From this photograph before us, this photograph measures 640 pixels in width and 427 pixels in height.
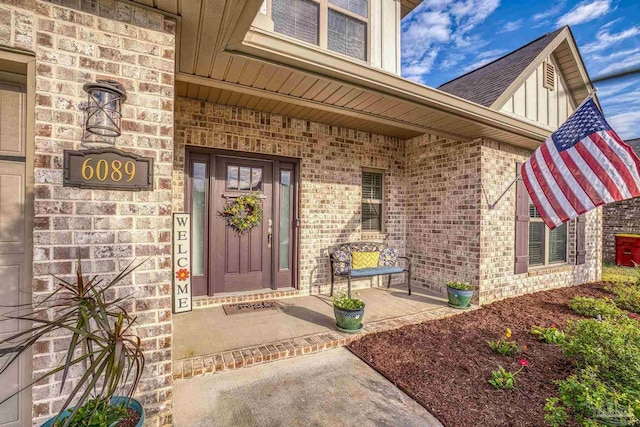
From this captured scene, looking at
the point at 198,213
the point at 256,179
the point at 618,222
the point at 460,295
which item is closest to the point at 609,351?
the point at 460,295

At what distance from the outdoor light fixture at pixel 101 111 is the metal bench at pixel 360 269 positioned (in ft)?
10.6

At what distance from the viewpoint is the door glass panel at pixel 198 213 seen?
158 inches

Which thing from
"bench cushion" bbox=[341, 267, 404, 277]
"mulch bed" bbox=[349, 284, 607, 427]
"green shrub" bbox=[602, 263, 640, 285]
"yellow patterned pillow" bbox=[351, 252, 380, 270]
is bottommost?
"green shrub" bbox=[602, 263, 640, 285]

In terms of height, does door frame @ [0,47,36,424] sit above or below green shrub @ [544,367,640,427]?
above

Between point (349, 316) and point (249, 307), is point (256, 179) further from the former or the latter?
point (349, 316)

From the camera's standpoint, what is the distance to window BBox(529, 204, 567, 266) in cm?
532

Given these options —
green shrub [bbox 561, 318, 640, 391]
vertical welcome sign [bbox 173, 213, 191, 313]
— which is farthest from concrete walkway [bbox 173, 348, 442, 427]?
green shrub [bbox 561, 318, 640, 391]

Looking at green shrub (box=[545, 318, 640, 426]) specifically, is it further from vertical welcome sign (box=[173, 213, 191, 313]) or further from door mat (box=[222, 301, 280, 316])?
door mat (box=[222, 301, 280, 316])

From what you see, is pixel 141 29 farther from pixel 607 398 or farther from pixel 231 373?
pixel 607 398

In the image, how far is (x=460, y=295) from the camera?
13.7 ft

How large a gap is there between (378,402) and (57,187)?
260 centimetres

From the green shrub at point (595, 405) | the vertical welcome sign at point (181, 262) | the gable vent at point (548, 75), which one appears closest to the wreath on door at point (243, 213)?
the vertical welcome sign at point (181, 262)

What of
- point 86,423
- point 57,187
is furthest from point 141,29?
point 86,423

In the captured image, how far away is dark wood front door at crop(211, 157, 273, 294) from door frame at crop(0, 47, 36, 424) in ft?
7.75
